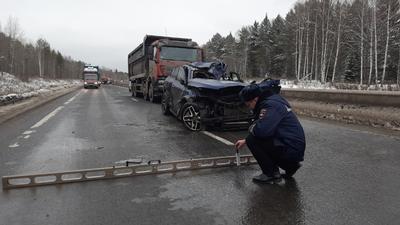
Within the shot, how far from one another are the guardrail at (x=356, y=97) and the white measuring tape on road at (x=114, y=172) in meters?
6.22

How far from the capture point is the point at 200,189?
17.0 ft

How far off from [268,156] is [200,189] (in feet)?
3.32

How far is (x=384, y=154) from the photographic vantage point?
24.1 ft

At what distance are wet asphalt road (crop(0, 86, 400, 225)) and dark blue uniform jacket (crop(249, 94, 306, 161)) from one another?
0.52 m

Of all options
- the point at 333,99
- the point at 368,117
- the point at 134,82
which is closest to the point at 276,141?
the point at 368,117

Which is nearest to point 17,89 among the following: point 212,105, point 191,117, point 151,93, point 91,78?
point 151,93

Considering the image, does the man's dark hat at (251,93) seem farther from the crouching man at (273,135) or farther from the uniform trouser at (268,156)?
the uniform trouser at (268,156)

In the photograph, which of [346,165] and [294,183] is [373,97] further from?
[294,183]

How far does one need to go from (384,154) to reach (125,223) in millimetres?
5247

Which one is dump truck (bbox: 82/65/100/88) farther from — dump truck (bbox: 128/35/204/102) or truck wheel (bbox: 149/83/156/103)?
truck wheel (bbox: 149/83/156/103)

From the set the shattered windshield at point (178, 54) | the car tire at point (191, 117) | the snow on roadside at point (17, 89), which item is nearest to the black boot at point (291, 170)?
the car tire at point (191, 117)

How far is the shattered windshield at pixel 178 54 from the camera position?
19766 millimetres

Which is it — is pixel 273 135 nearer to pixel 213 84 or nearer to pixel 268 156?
pixel 268 156

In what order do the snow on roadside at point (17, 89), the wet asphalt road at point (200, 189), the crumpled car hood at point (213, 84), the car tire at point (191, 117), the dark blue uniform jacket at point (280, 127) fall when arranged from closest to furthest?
the wet asphalt road at point (200, 189)
the dark blue uniform jacket at point (280, 127)
the crumpled car hood at point (213, 84)
the car tire at point (191, 117)
the snow on roadside at point (17, 89)
